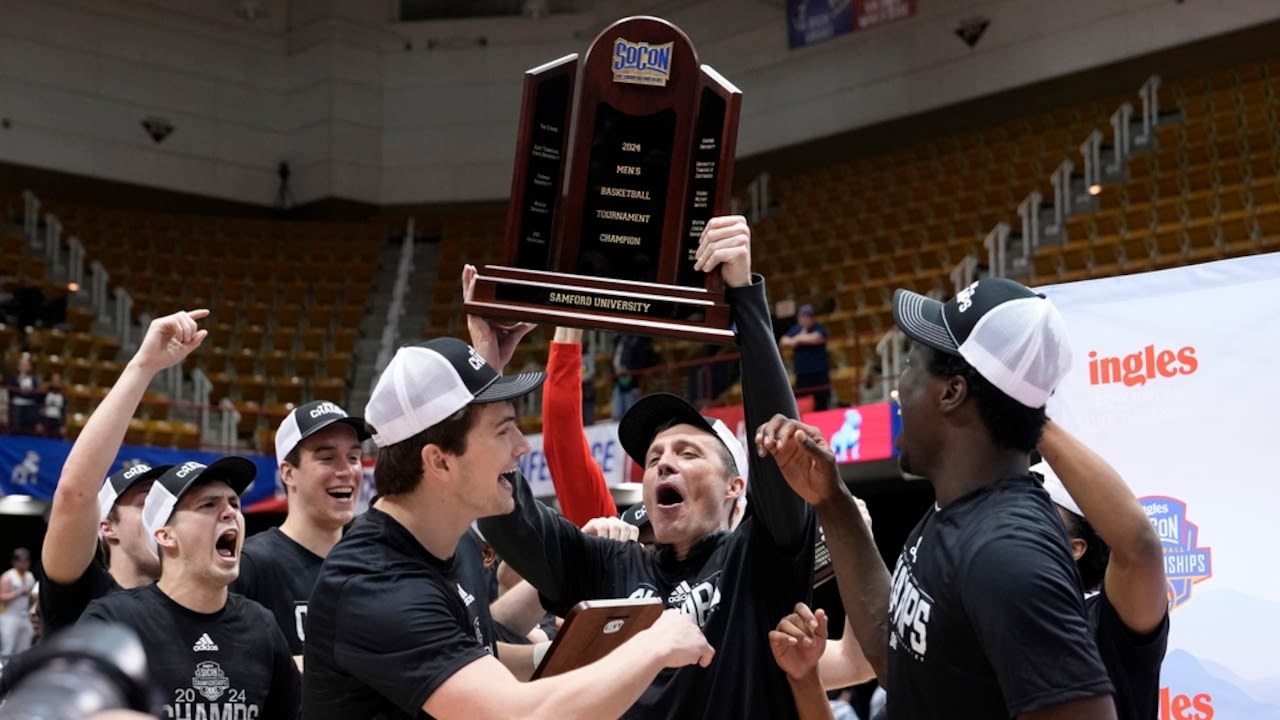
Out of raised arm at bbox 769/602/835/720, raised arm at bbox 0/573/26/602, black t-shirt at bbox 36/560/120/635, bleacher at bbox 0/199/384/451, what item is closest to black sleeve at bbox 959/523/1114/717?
raised arm at bbox 769/602/835/720

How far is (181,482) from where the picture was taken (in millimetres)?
4570

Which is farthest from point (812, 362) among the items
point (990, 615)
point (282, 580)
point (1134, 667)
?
point (990, 615)

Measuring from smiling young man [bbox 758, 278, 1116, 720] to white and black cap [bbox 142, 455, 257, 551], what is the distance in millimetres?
2160

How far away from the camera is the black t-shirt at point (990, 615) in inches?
95.9

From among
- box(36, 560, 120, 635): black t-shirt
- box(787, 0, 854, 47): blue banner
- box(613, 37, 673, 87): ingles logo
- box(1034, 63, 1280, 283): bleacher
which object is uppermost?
box(787, 0, 854, 47): blue banner

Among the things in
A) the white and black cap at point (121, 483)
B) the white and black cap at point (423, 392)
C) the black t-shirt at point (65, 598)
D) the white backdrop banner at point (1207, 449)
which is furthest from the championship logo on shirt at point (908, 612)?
the white and black cap at point (121, 483)

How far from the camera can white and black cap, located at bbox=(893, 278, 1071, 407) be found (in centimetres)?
277

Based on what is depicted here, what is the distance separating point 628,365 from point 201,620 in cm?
1109

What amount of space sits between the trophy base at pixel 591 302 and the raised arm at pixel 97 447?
787 millimetres

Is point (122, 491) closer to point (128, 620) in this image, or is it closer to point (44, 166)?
point (128, 620)

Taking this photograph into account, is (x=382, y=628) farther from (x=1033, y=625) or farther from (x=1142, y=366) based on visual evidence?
(x=1142, y=366)

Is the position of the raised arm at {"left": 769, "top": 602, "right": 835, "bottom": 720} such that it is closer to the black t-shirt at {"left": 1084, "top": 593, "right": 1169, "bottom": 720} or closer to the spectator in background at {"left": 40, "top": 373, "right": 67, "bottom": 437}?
the black t-shirt at {"left": 1084, "top": 593, "right": 1169, "bottom": 720}

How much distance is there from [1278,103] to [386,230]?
1290 cm

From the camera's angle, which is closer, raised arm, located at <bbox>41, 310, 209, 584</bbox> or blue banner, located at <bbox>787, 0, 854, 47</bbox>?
raised arm, located at <bbox>41, 310, 209, 584</bbox>
